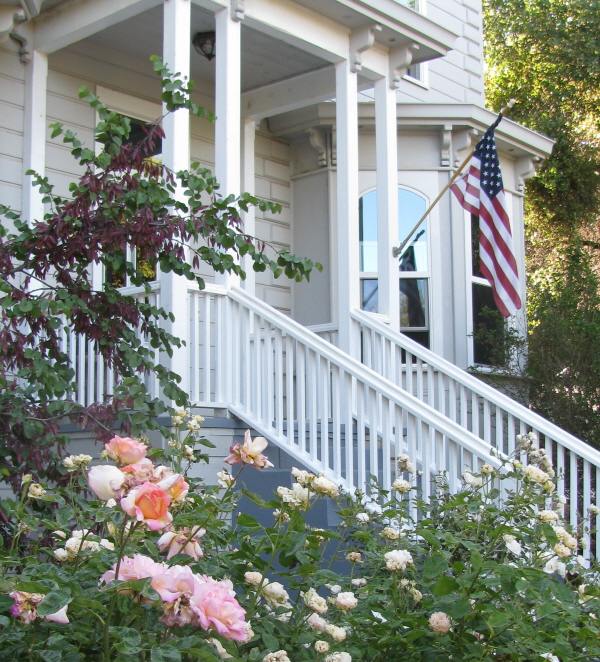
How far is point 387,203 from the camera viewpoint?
7.84 meters

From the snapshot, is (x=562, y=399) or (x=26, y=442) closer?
(x=26, y=442)

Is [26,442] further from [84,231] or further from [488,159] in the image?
[488,159]

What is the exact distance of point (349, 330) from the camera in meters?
7.35

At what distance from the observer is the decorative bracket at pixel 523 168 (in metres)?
11.1

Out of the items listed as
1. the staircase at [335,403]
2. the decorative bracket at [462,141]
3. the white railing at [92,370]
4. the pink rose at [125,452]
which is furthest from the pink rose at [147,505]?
the decorative bracket at [462,141]

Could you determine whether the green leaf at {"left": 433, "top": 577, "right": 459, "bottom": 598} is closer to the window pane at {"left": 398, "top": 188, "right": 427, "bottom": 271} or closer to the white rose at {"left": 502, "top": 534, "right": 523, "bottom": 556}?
the white rose at {"left": 502, "top": 534, "right": 523, "bottom": 556}

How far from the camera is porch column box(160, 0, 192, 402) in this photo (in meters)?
6.07

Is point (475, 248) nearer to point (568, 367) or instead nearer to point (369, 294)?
point (369, 294)

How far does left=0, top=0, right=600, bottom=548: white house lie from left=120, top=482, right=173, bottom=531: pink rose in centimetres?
388

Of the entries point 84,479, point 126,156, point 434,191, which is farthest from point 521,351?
point 84,479

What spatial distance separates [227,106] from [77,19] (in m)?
1.44

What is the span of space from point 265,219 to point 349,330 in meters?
2.53

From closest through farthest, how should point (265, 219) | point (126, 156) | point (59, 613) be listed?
point (59, 613)
point (126, 156)
point (265, 219)

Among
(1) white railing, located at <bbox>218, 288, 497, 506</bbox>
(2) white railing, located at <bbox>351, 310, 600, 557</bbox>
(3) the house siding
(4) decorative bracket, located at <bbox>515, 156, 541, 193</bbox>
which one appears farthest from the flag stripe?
(3) the house siding
